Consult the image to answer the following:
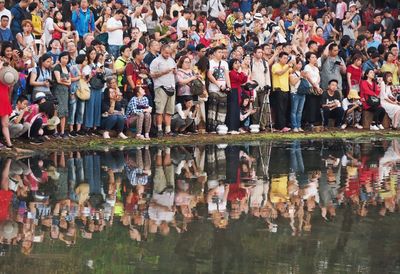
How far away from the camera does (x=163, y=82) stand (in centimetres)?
2194

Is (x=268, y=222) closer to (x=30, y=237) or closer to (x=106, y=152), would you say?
(x=30, y=237)

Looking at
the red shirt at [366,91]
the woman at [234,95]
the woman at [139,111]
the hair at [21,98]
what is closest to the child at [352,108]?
the red shirt at [366,91]

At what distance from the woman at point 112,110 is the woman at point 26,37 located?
5.73ft

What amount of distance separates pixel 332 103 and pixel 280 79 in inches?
63.4

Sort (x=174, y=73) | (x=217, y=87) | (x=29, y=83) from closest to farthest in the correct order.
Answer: (x=29, y=83) < (x=174, y=73) < (x=217, y=87)

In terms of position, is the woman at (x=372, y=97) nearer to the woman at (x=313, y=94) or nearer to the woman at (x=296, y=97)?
the woman at (x=313, y=94)

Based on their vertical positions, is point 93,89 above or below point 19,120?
above

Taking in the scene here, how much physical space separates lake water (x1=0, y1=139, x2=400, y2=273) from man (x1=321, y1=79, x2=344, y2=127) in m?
5.30

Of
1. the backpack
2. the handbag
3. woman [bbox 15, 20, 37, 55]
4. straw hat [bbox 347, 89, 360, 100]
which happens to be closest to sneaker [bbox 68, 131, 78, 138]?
the handbag

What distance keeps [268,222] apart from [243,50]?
40.7 feet

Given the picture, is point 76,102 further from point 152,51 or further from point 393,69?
point 393,69

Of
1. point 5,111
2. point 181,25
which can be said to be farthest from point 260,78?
point 5,111

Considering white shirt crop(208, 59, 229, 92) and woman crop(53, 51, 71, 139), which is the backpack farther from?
white shirt crop(208, 59, 229, 92)

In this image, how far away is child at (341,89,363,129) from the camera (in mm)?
25562
